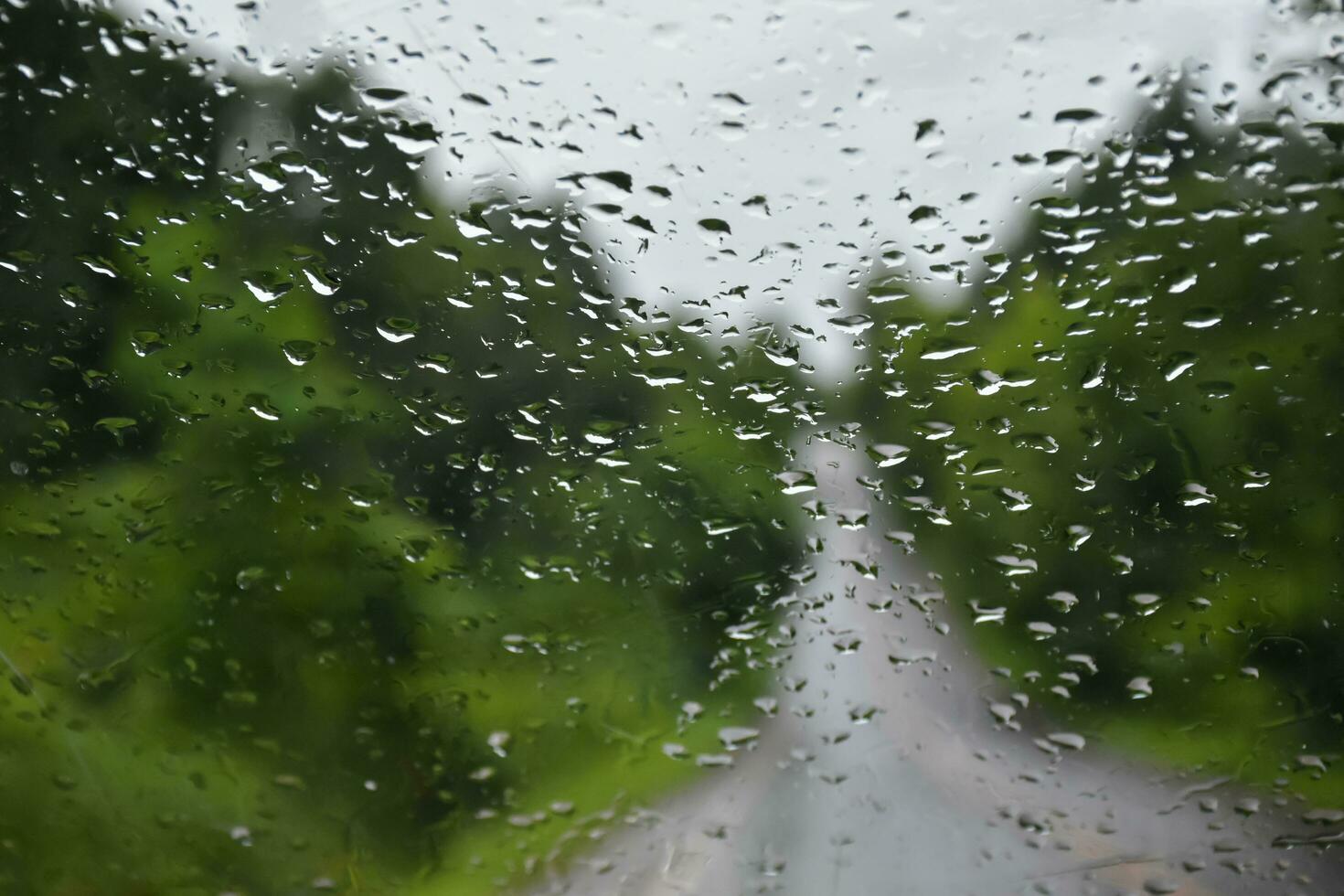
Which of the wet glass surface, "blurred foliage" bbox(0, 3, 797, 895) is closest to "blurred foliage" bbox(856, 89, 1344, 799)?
the wet glass surface

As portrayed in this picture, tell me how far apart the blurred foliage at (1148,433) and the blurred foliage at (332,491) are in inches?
5.9

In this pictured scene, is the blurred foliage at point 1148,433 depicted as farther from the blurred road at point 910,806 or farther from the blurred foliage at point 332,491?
the blurred foliage at point 332,491

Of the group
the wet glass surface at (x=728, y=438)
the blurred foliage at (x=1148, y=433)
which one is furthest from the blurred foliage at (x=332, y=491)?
the blurred foliage at (x=1148, y=433)

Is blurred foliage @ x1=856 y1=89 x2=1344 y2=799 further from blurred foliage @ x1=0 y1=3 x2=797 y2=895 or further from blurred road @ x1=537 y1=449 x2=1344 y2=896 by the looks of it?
blurred foliage @ x1=0 y1=3 x2=797 y2=895

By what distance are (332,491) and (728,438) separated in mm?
351

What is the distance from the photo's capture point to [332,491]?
2.31 feet

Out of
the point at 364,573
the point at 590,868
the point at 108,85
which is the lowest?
the point at 590,868

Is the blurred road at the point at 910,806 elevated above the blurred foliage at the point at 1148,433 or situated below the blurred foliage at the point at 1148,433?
below

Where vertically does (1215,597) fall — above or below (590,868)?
above

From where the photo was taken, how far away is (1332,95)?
65 cm

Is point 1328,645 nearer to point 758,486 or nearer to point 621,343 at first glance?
point 758,486

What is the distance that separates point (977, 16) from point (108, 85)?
0.76m

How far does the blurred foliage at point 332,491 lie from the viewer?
68 centimetres

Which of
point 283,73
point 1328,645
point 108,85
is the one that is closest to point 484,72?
point 283,73
